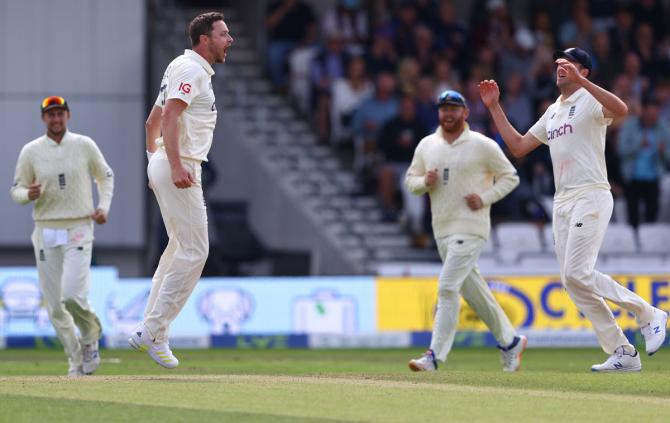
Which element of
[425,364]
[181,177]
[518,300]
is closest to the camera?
[181,177]

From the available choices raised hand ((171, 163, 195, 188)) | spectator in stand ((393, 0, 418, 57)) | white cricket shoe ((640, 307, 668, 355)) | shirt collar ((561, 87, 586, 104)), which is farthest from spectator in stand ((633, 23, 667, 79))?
raised hand ((171, 163, 195, 188))

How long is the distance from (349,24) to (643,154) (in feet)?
15.9

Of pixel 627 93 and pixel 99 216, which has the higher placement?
pixel 627 93

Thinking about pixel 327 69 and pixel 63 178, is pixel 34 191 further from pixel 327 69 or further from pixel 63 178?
pixel 327 69

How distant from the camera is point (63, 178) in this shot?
12.9 m

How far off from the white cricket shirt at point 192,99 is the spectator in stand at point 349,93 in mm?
11192

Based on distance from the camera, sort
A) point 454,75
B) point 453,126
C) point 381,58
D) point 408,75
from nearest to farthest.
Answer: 1. point 453,126
2. point 408,75
3. point 381,58
4. point 454,75

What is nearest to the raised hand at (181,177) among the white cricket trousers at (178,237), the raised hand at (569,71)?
the white cricket trousers at (178,237)

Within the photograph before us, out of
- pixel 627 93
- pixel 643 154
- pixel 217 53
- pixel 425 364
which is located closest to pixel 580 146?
pixel 425 364

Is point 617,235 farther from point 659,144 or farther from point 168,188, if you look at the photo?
point 168,188

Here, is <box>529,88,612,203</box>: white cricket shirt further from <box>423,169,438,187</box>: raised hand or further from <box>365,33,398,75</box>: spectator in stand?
<box>365,33,398,75</box>: spectator in stand

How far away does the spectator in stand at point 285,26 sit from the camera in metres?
22.6

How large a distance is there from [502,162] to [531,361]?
9.32ft

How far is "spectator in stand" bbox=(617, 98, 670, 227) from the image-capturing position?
2067 cm
